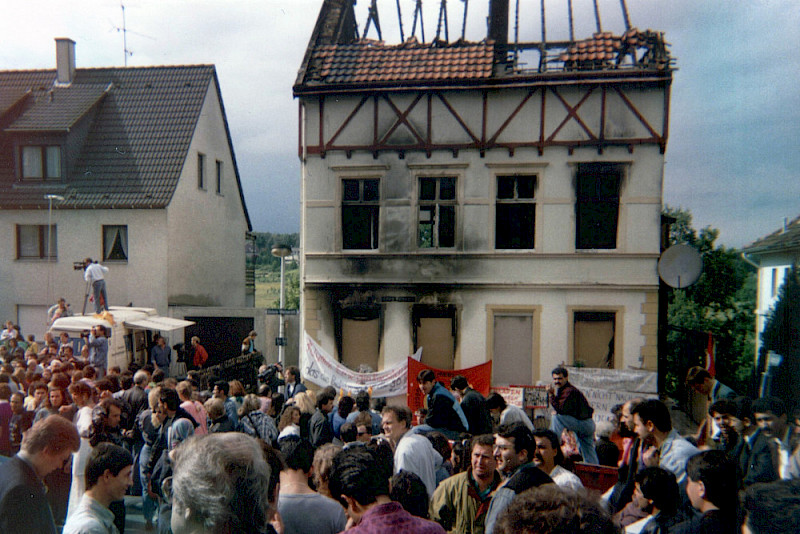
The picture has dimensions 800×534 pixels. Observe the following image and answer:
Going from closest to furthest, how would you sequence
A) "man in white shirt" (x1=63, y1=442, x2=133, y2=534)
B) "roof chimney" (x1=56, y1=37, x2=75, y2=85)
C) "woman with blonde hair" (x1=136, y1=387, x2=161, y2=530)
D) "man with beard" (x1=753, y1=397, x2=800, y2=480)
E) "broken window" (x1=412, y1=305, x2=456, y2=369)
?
1. "man in white shirt" (x1=63, y1=442, x2=133, y2=534)
2. "man with beard" (x1=753, y1=397, x2=800, y2=480)
3. "roof chimney" (x1=56, y1=37, x2=75, y2=85)
4. "woman with blonde hair" (x1=136, y1=387, x2=161, y2=530)
5. "broken window" (x1=412, y1=305, x2=456, y2=369)

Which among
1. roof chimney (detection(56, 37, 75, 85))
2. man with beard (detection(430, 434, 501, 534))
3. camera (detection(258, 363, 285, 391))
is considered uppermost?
roof chimney (detection(56, 37, 75, 85))

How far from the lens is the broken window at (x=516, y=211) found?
928cm

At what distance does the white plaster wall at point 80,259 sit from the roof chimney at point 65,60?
138 centimetres

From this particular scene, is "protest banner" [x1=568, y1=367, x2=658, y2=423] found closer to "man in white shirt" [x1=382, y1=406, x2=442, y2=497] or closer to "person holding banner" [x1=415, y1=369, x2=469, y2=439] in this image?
"person holding banner" [x1=415, y1=369, x2=469, y2=439]

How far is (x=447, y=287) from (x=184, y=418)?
524 cm

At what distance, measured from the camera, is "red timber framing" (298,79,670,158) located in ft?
28.4

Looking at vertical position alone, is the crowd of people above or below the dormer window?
below

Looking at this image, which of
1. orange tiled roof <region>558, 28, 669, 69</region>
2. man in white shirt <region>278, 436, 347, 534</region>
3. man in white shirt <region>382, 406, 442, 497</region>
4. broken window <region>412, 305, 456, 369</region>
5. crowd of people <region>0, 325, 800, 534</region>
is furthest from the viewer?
broken window <region>412, 305, 456, 369</region>

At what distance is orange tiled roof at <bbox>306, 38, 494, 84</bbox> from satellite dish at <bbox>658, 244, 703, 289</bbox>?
4.05 metres

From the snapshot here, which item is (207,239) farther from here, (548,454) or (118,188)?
(548,454)

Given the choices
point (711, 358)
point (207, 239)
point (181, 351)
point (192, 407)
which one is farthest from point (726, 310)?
point (181, 351)

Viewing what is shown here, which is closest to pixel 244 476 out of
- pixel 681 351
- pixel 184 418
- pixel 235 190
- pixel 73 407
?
pixel 184 418

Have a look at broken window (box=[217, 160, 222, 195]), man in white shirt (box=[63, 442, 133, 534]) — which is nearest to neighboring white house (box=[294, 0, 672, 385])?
broken window (box=[217, 160, 222, 195])

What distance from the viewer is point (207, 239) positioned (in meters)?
13.3
